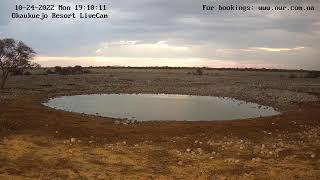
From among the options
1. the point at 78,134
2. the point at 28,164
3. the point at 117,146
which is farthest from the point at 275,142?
the point at 28,164

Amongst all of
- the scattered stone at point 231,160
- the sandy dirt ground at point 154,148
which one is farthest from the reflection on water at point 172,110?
the scattered stone at point 231,160

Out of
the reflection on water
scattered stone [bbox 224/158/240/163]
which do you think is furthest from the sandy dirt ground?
the reflection on water

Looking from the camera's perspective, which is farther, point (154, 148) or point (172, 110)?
point (172, 110)

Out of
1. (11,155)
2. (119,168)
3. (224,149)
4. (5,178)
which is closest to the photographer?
(5,178)

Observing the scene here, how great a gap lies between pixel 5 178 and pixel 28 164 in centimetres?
112

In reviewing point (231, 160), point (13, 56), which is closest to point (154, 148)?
point (231, 160)

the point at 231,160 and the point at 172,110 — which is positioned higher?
the point at 172,110

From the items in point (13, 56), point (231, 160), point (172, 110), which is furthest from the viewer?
point (13, 56)

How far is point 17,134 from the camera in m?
14.0

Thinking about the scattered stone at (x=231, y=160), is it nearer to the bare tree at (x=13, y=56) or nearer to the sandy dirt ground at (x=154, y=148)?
the sandy dirt ground at (x=154, y=148)

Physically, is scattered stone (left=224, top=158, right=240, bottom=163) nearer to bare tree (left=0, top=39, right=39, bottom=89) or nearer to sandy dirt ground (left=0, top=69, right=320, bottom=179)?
sandy dirt ground (left=0, top=69, right=320, bottom=179)

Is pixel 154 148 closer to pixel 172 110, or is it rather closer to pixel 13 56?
pixel 172 110

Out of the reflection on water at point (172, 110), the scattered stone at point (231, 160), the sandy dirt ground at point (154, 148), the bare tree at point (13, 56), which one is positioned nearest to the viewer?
the sandy dirt ground at point (154, 148)

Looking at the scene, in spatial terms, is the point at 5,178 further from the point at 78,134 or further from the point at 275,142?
the point at 275,142
